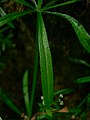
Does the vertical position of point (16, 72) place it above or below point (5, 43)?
below

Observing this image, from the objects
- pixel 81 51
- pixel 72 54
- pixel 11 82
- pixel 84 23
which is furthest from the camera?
pixel 11 82

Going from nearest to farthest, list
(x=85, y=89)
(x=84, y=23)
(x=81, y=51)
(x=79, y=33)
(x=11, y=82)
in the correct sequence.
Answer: (x=79, y=33), (x=84, y=23), (x=81, y=51), (x=85, y=89), (x=11, y=82)

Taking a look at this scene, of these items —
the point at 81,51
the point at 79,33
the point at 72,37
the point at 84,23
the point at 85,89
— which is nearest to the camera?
the point at 79,33

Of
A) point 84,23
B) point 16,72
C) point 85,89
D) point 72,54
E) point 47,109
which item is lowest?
point 85,89

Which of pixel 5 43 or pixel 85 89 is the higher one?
pixel 5 43

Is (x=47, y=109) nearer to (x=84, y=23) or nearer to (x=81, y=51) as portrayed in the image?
(x=84, y=23)

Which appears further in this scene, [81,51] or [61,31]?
[81,51]

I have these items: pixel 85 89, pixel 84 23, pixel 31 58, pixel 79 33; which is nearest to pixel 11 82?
pixel 31 58

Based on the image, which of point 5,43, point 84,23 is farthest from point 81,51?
point 5,43

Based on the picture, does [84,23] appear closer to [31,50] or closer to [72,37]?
[72,37]
